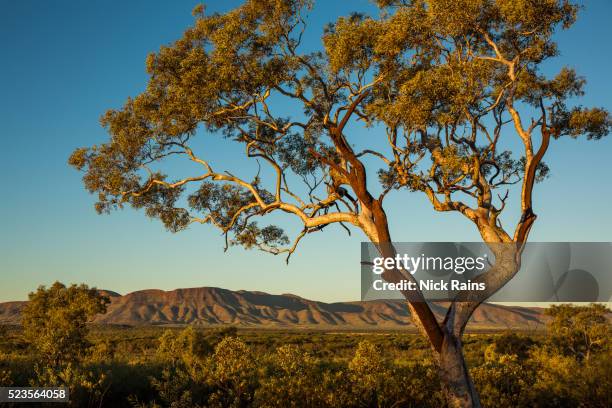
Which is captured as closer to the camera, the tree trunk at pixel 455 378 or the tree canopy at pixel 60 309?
the tree trunk at pixel 455 378

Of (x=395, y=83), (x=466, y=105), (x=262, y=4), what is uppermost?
(x=262, y=4)

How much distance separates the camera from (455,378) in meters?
10.6

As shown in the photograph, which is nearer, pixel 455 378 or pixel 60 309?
pixel 455 378

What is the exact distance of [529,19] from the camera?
12.2 m

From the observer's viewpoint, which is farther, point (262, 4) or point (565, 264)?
point (565, 264)

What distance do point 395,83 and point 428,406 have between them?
7.57 metres

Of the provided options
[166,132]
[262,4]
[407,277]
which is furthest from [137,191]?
[407,277]

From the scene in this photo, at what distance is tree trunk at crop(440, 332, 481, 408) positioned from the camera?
10.4 metres

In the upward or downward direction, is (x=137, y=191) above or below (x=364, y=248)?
above

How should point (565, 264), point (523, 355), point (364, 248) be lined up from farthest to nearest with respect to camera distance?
point (523, 355) → point (565, 264) → point (364, 248)

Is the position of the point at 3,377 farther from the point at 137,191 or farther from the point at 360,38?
the point at 360,38

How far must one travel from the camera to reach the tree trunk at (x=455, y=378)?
10375 mm

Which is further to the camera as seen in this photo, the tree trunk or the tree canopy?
the tree canopy

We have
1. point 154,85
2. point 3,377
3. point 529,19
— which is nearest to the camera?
point 3,377
